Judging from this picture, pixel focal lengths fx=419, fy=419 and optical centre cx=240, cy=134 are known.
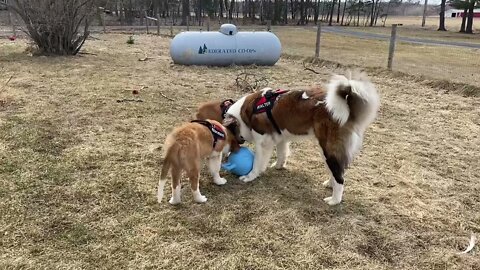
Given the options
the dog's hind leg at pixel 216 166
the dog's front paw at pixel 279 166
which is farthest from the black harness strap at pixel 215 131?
the dog's front paw at pixel 279 166

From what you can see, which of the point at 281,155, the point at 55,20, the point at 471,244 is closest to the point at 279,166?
the point at 281,155

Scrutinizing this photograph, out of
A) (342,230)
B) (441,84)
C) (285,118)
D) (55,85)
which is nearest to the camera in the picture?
(342,230)

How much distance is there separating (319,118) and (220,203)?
1276mm

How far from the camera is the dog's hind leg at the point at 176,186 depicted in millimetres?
3851

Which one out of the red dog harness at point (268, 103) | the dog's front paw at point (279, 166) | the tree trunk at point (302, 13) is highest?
the tree trunk at point (302, 13)

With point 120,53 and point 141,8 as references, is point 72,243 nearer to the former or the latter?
point 120,53

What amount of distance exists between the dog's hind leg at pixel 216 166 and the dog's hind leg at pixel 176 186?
0.56m

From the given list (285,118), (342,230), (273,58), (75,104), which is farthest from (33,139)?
(273,58)

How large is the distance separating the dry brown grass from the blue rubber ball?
0.17 m

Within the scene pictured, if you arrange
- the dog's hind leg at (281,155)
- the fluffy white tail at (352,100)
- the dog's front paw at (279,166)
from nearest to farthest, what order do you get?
1. the fluffy white tail at (352,100)
2. the dog's hind leg at (281,155)
3. the dog's front paw at (279,166)

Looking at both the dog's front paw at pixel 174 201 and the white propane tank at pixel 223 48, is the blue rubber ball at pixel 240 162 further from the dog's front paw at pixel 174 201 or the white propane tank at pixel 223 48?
the white propane tank at pixel 223 48

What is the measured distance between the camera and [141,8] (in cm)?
4812

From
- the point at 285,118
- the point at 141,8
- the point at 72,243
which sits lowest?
the point at 72,243

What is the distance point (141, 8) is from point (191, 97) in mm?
43013
